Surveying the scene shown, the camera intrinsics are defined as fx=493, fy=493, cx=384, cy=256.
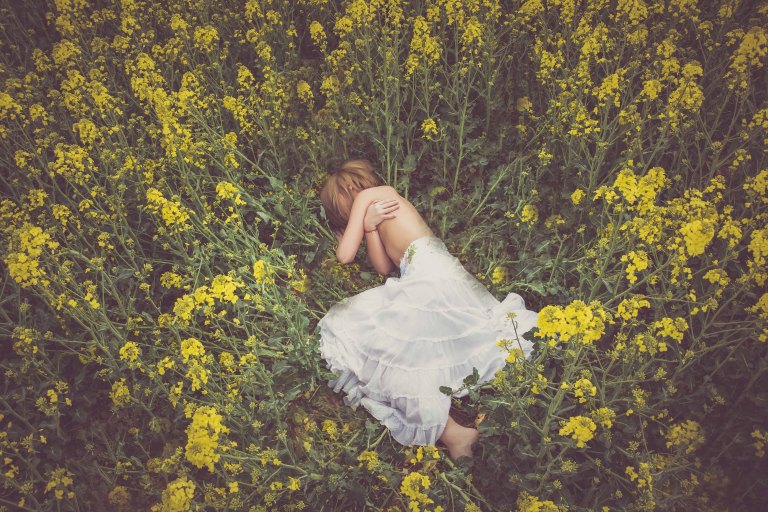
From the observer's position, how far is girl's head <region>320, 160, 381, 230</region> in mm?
3629

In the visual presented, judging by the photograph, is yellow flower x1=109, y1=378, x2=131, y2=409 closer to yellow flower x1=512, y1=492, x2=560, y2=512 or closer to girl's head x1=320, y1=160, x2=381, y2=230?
girl's head x1=320, y1=160, x2=381, y2=230

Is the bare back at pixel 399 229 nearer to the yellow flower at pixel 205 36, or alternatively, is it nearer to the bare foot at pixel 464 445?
the bare foot at pixel 464 445

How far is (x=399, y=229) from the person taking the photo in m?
3.43

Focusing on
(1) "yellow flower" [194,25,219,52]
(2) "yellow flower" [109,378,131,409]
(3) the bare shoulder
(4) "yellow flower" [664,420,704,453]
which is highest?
(1) "yellow flower" [194,25,219,52]

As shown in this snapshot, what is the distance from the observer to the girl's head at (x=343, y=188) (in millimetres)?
3629

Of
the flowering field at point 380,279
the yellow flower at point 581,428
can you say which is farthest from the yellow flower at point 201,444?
the yellow flower at point 581,428

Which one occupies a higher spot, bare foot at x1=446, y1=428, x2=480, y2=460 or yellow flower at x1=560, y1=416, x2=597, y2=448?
yellow flower at x1=560, y1=416, x2=597, y2=448

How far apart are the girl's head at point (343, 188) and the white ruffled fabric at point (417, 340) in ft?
2.26

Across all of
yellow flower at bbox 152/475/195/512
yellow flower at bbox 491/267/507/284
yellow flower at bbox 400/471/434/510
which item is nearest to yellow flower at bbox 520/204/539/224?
yellow flower at bbox 491/267/507/284

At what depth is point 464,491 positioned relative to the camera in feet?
8.69

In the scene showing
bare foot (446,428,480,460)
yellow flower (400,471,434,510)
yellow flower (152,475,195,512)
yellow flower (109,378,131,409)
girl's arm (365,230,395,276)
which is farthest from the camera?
girl's arm (365,230,395,276)

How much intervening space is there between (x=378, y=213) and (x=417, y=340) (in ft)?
3.04

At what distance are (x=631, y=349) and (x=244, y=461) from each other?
2.06 meters

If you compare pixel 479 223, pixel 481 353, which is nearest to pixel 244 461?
pixel 481 353
